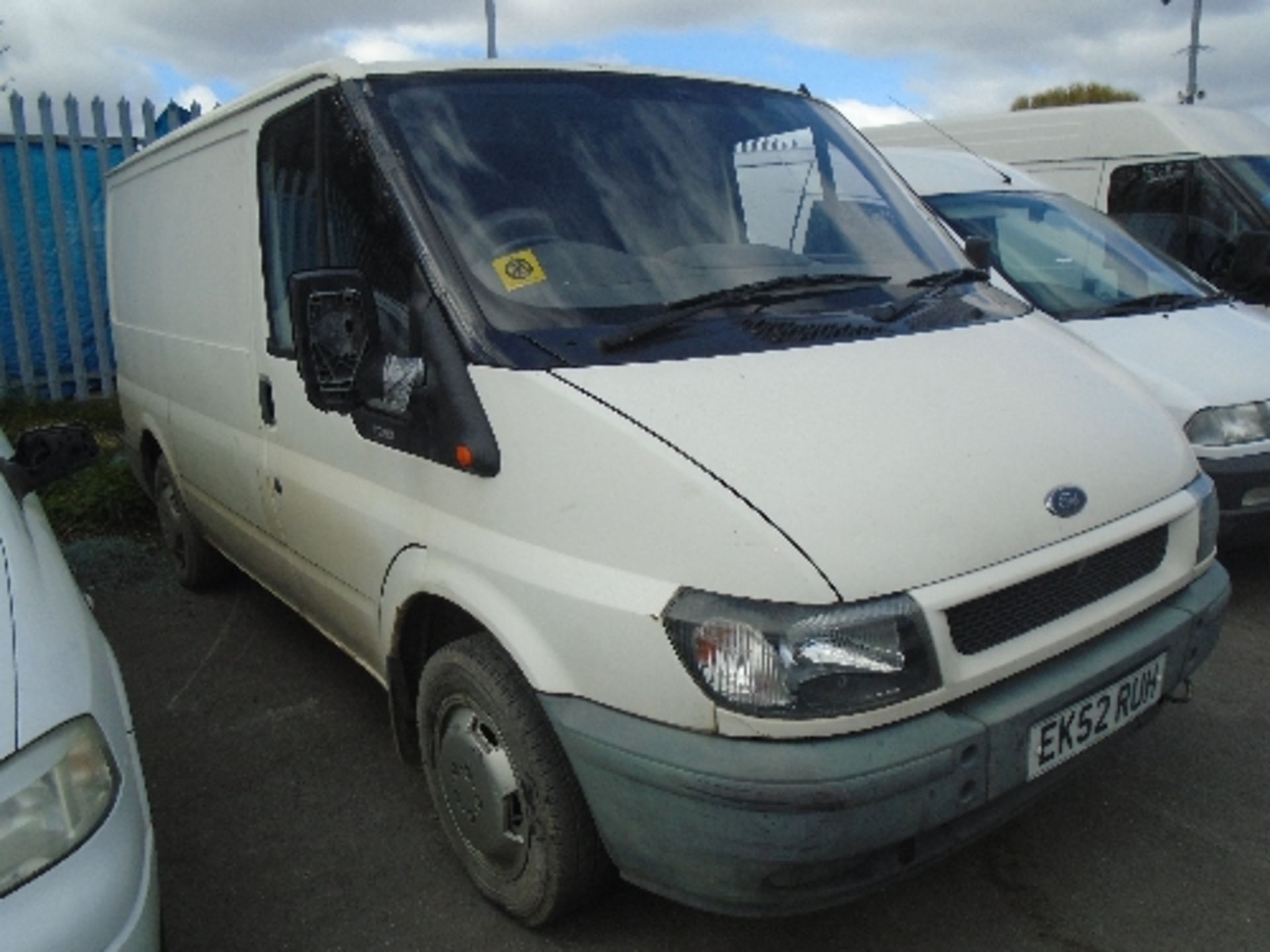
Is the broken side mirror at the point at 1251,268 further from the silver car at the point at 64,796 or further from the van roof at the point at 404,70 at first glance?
the silver car at the point at 64,796

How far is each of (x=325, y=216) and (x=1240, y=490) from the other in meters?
3.46

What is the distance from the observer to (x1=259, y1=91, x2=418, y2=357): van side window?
264 centimetres

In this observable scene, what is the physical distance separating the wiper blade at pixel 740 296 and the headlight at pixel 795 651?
66 centimetres

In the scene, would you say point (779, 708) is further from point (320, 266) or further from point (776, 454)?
point (320, 266)

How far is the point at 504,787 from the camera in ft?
7.95

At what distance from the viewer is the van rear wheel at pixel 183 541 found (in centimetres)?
483

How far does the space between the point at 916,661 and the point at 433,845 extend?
1.58 metres

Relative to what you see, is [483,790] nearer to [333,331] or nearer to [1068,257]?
[333,331]

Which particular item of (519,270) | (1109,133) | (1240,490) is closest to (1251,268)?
(1109,133)

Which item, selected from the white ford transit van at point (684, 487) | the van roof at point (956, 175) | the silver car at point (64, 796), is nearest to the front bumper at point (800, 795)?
the white ford transit van at point (684, 487)

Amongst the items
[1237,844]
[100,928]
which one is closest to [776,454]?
[100,928]

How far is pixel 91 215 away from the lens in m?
8.29

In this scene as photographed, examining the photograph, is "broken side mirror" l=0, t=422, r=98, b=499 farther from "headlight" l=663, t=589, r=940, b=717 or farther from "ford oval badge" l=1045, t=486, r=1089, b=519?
"ford oval badge" l=1045, t=486, r=1089, b=519

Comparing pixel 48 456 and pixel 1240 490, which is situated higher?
pixel 48 456
